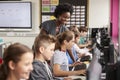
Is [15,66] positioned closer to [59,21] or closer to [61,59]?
[61,59]

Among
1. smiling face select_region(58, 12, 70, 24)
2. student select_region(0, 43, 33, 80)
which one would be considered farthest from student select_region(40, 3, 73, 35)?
student select_region(0, 43, 33, 80)

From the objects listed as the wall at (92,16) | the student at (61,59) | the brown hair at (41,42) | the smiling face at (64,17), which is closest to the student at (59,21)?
the smiling face at (64,17)

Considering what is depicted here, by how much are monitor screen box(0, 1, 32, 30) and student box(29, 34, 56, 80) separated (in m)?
5.07

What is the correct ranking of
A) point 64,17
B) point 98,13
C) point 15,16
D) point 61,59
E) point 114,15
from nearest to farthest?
1. point 61,59
2. point 64,17
3. point 98,13
4. point 15,16
5. point 114,15

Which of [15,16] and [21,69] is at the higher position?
[15,16]

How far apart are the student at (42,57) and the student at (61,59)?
0.54 meters

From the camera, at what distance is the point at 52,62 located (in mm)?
2811

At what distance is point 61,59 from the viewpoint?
9.25 ft

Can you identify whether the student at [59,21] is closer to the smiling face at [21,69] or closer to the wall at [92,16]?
the smiling face at [21,69]

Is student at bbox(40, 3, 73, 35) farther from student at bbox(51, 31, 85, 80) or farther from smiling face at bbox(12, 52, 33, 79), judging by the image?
smiling face at bbox(12, 52, 33, 79)

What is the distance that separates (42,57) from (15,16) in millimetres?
5366

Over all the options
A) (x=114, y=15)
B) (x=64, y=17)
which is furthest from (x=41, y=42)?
(x=114, y=15)

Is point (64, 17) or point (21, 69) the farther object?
point (64, 17)

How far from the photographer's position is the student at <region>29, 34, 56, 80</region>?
208 cm
